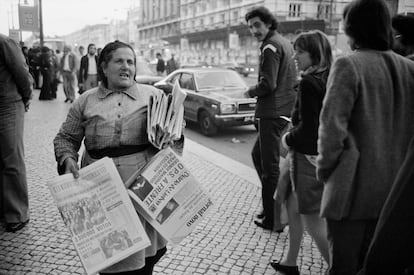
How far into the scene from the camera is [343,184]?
2.11 m

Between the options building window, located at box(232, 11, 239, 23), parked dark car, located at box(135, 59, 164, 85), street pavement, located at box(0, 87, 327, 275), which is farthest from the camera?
building window, located at box(232, 11, 239, 23)

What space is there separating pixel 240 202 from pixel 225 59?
59.2 m

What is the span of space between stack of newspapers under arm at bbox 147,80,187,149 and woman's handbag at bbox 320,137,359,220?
0.92 m

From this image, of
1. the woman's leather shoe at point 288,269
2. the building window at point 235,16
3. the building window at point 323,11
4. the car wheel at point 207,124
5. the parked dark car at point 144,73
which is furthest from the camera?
the building window at point 235,16

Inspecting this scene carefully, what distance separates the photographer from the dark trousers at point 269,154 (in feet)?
12.8

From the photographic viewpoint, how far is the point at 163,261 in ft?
11.1

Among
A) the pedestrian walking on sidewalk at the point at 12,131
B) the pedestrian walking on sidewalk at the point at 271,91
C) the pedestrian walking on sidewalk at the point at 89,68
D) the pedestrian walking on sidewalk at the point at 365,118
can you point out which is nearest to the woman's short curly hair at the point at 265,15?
the pedestrian walking on sidewalk at the point at 271,91

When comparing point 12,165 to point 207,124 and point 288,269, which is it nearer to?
point 288,269

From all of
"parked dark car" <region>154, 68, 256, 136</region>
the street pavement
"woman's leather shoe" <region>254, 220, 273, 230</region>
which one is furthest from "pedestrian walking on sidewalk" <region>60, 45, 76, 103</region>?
"woman's leather shoe" <region>254, 220, 273, 230</region>

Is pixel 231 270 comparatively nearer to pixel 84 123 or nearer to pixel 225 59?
pixel 84 123

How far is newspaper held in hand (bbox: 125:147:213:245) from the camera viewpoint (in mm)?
2215

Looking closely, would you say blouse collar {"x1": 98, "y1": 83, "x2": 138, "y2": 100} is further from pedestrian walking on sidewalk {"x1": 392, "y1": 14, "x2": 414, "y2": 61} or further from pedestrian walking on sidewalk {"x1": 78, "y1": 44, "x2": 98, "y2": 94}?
pedestrian walking on sidewalk {"x1": 78, "y1": 44, "x2": 98, "y2": 94}

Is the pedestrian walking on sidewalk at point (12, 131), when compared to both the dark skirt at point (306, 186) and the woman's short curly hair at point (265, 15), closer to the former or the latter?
the woman's short curly hair at point (265, 15)

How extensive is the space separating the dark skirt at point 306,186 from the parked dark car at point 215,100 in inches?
265
